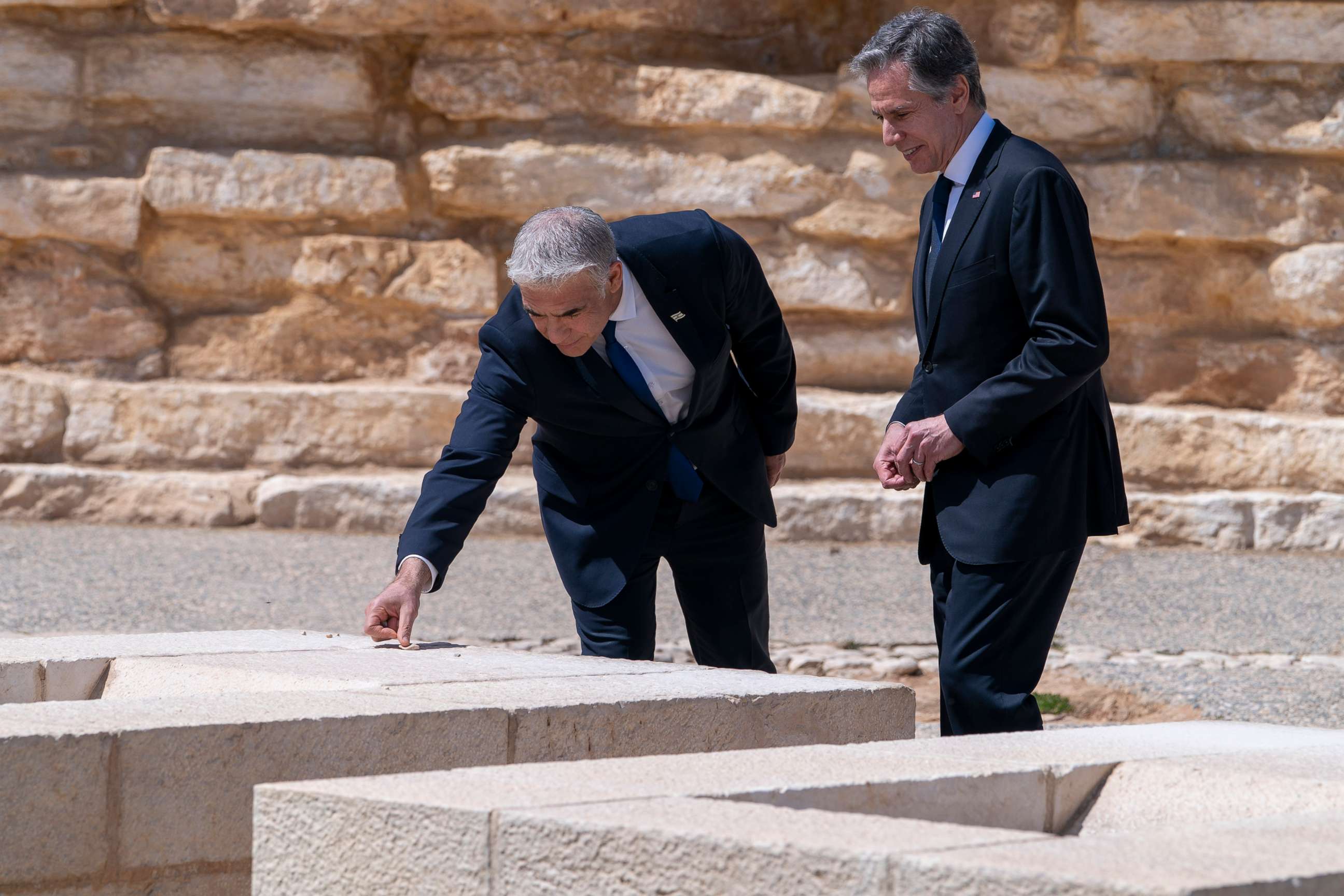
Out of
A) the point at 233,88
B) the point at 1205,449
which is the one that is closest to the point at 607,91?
the point at 233,88

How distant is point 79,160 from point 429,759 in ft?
21.7

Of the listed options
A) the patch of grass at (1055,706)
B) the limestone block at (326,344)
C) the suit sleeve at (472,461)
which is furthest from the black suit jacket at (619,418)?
the limestone block at (326,344)

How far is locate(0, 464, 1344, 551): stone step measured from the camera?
804 cm

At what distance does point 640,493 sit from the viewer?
3.84 m

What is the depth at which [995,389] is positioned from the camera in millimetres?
3164

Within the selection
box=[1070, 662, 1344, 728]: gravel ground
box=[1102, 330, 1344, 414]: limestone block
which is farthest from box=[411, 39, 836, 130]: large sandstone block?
box=[1070, 662, 1344, 728]: gravel ground

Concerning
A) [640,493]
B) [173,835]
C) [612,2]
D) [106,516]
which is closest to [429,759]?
[173,835]

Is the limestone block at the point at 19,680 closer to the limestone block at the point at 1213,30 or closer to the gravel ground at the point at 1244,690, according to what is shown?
the gravel ground at the point at 1244,690

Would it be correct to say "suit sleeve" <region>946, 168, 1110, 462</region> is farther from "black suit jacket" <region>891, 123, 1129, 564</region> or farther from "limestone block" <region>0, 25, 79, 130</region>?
"limestone block" <region>0, 25, 79, 130</region>

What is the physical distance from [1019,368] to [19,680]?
81.4 inches

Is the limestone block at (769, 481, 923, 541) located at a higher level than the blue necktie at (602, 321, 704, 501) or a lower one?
lower

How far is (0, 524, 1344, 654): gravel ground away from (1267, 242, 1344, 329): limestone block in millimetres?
1329

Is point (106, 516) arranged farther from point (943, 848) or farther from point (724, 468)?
point (943, 848)

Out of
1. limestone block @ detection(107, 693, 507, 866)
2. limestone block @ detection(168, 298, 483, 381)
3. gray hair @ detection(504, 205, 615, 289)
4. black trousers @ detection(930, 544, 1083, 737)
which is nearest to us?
limestone block @ detection(107, 693, 507, 866)
